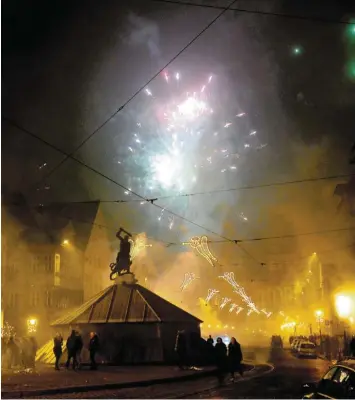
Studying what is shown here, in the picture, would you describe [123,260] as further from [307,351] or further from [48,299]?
[48,299]

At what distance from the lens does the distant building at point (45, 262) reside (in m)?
53.5

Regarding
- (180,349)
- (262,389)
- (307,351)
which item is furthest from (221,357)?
(307,351)

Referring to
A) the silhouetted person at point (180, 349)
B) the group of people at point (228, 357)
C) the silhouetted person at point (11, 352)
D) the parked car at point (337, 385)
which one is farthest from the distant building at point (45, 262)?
the parked car at point (337, 385)

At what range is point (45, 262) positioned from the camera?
57531 mm

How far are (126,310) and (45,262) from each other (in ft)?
97.2

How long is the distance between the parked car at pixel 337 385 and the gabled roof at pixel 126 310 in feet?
65.4

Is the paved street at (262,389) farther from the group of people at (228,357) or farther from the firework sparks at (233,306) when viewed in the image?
the firework sparks at (233,306)

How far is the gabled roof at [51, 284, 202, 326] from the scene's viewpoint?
97.3ft

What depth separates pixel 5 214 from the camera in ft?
171

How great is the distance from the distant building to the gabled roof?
17.4 meters

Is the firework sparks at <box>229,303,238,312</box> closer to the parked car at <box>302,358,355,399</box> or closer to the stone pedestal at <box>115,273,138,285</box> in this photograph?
the stone pedestal at <box>115,273,138,285</box>

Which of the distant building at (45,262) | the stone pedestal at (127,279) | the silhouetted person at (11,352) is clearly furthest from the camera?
the distant building at (45,262)

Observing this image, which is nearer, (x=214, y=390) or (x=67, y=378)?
(x=214, y=390)

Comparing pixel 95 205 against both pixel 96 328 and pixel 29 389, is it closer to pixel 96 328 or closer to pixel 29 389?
pixel 96 328
